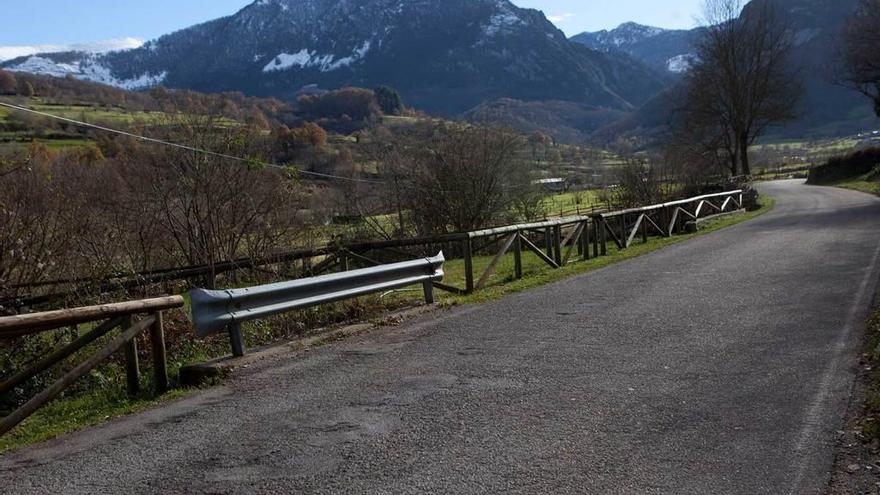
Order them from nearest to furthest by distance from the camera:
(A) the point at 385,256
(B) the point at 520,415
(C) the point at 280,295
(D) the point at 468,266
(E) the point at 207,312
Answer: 1. (B) the point at 520,415
2. (E) the point at 207,312
3. (C) the point at 280,295
4. (D) the point at 468,266
5. (A) the point at 385,256

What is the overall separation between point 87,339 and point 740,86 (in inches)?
1894

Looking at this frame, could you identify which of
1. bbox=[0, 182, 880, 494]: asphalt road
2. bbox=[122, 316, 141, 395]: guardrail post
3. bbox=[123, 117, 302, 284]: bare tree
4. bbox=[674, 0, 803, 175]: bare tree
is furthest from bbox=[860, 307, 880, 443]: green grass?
bbox=[674, 0, 803, 175]: bare tree

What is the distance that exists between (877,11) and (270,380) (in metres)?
48.8

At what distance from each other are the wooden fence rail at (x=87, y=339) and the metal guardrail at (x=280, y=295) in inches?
12.5

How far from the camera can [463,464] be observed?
432 centimetres

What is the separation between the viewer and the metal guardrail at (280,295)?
23.0ft

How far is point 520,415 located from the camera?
17.1 ft

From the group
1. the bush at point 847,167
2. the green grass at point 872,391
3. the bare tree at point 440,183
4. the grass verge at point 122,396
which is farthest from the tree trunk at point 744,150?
the green grass at point 872,391

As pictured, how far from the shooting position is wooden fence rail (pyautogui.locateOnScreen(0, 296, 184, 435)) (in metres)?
5.57

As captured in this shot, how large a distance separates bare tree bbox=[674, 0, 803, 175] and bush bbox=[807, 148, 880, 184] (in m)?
11.3

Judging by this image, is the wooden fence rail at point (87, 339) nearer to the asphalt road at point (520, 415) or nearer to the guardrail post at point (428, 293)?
the asphalt road at point (520, 415)

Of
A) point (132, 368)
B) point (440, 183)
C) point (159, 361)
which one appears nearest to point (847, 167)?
point (440, 183)

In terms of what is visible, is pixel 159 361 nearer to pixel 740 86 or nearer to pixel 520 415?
pixel 520 415

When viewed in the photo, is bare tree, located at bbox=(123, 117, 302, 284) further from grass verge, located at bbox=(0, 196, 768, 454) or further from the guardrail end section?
the guardrail end section
